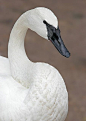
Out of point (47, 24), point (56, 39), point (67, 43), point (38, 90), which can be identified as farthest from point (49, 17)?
point (67, 43)

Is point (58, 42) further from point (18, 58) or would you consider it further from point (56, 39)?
point (18, 58)

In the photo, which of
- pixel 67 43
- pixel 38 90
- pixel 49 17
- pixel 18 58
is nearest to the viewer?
pixel 49 17

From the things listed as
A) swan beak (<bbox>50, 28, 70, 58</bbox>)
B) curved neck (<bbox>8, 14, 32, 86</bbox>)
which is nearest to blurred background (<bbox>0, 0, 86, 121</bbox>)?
curved neck (<bbox>8, 14, 32, 86</bbox>)

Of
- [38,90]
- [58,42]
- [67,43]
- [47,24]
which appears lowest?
[67,43]

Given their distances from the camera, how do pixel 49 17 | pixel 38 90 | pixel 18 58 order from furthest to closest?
pixel 18 58 → pixel 38 90 → pixel 49 17

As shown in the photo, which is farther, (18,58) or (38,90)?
(18,58)

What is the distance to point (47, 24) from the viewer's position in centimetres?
174

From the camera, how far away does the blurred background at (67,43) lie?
3.53 meters

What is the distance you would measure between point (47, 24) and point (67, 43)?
110 inches

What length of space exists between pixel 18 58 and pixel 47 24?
1.51 ft

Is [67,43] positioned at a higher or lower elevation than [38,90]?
lower

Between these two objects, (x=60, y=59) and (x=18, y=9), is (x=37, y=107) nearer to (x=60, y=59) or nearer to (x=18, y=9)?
(x=60, y=59)

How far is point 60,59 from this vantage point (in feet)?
13.6

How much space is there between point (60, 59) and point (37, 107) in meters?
2.33
